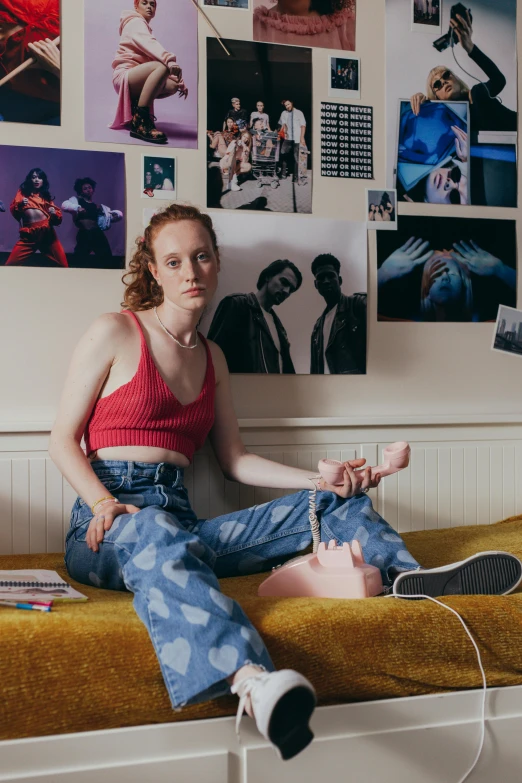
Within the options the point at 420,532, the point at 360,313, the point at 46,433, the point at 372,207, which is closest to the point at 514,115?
the point at 372,207

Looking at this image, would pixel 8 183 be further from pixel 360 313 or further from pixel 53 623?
pixel 53 623

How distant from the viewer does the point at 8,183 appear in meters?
1.78

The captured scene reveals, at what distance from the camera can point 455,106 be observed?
2.09 m

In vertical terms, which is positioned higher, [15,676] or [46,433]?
[46,433]

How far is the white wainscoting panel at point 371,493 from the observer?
176 cm

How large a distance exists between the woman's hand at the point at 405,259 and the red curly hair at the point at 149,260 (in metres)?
0.49

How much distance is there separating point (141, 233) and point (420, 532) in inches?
40.4

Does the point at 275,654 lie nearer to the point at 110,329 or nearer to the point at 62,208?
the point at 110,329

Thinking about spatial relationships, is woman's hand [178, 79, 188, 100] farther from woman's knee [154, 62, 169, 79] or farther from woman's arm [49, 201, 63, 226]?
woman's arm [49, 201, 63, 226]

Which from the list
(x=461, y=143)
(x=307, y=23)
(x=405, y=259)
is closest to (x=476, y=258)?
(x=405, y=259)

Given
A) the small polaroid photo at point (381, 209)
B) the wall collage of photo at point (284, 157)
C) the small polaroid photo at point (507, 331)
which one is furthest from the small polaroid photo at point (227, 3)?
the small polaroid photo at point (507, 331)

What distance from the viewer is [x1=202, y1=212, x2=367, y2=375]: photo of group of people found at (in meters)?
1.94

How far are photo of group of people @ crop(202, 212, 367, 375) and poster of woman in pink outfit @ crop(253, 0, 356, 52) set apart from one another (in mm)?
471

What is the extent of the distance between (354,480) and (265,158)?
0.91m
